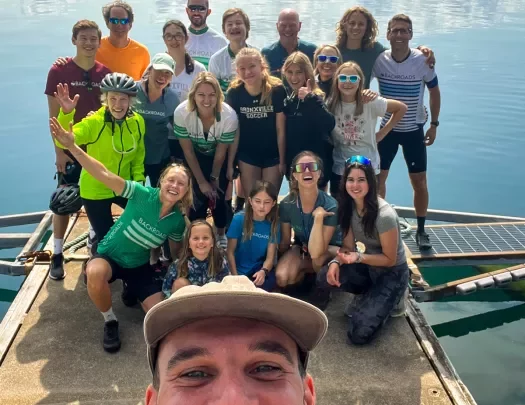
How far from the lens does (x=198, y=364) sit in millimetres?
1372

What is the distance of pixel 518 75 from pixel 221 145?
12.4 metres

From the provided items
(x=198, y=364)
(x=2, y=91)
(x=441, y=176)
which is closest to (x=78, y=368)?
(x=198, y=364)

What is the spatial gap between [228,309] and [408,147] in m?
4.05

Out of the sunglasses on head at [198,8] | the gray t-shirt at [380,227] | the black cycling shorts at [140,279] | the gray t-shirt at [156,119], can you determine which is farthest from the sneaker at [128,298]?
the sunglasses on head at [198,8]

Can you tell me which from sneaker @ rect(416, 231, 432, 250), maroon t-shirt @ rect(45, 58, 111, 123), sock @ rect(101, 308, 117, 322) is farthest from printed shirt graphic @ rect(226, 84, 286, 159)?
sneaker @ rect(416, 231, 432, 250)

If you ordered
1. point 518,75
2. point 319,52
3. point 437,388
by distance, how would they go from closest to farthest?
1. point 437,388
2. point 319,52
3. point 518,75

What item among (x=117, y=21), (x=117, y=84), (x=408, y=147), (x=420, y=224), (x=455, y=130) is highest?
(x=117, y=21)

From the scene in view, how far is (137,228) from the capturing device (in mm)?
3730

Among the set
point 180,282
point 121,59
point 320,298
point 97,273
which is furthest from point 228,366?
point 121,59

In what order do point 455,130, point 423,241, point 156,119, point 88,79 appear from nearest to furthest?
point 156,119
point 88,79
point 423,241
point 455,130

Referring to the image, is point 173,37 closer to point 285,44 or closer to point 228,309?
point 285,44

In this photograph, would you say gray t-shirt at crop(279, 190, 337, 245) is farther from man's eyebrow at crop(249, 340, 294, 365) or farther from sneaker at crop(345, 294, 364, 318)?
man's eyebrow at crop(249, 340, 294, 365)

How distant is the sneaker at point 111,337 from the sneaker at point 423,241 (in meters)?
3.21

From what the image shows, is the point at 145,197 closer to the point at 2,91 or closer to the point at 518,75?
the point at 2,91
